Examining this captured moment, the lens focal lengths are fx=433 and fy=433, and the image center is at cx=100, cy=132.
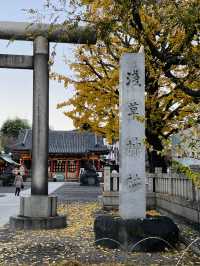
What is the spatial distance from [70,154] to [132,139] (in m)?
46.9

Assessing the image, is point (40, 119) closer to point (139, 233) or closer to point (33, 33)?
point (33, 33)

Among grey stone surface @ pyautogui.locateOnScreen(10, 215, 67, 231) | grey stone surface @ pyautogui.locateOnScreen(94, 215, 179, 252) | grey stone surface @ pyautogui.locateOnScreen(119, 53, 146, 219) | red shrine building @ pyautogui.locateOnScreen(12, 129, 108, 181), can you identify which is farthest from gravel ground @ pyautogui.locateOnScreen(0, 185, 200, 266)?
red shrine building @ pyautogui.locateOnScreen(12, 129, 108, 181)

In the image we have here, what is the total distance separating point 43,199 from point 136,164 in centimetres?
370

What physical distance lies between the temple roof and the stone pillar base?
4277 centimetres

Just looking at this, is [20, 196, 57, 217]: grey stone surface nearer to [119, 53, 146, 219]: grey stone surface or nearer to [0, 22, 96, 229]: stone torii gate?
[0, 22, 96, 229]: stone torii gate

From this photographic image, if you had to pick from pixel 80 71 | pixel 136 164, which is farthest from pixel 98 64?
pixel 136 164

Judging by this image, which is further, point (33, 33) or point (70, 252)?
point (33, 33)

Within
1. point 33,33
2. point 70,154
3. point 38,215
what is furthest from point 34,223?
point 70,154

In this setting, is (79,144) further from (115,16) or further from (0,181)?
(115,16)

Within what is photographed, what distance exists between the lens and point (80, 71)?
18.9 metres

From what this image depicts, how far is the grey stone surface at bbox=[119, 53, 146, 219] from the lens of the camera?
9.66 metres

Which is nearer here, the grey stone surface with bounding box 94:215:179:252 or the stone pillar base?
the grey stone surface with bounding box 94:215:179:252

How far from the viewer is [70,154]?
56625mm

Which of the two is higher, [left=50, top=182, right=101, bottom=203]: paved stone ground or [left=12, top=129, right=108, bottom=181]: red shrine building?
[left=12, top=129, right=108, bottom=181]: red shrine building
